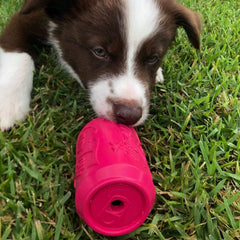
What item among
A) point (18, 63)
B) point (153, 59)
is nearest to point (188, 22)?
point (153, 59)

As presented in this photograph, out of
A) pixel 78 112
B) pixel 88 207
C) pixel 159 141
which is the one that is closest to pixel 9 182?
pixel 88 207

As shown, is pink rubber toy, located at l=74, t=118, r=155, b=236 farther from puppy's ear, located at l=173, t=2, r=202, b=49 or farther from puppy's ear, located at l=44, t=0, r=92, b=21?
puppy's ear, located at l=173, t=2, r=202, b=49

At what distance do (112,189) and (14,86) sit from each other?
1344mm

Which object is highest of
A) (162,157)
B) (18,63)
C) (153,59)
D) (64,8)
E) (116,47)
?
(64,8)

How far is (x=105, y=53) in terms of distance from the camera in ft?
7.27

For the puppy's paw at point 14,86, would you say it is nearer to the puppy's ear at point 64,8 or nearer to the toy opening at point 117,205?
the puppy's ear at point 64,8

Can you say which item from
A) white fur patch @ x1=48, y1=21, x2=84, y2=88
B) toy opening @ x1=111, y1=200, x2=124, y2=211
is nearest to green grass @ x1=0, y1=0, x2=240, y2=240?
white fur patch @ x1=48, y1=21, x2=84, y2=88

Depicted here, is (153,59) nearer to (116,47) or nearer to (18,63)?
(116,47)

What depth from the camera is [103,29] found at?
216 centimetres

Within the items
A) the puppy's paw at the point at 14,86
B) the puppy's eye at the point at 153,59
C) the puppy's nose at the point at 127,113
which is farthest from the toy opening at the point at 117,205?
the puppy's eye at the point at 153,59

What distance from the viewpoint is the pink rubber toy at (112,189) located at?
1374 millimetres

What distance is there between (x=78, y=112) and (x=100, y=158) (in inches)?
36.6

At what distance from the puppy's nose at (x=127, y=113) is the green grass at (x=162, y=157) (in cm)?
29

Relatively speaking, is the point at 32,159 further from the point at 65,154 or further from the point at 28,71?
the point at 28,71
